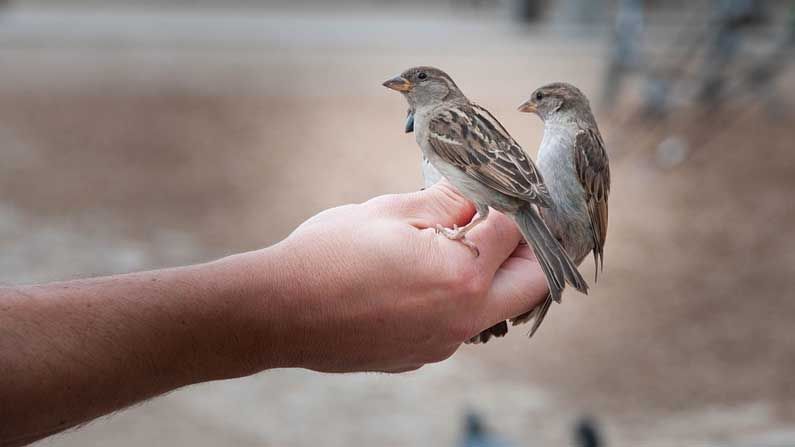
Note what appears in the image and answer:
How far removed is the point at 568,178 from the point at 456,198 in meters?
0.27

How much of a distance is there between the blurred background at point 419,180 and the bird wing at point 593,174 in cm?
487

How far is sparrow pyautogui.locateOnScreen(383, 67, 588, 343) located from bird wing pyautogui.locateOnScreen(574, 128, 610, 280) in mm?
118

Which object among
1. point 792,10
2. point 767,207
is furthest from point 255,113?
point 792,10

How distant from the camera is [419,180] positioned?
12219mm

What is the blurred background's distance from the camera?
832cm

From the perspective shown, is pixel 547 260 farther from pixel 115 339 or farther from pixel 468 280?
pixel 115 339

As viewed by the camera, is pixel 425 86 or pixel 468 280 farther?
pixel 425 86

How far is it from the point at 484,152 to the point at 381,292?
51cm

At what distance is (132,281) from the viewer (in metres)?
2.08

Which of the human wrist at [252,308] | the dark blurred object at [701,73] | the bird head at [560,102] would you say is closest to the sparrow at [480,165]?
the bird head at [560,102]

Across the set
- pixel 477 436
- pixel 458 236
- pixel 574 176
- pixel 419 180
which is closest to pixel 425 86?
pixel 574 176

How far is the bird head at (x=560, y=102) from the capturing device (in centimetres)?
254

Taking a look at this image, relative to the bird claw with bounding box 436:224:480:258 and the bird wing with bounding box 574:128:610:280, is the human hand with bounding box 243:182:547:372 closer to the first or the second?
the bird claw with bounding box 436:224:480:258

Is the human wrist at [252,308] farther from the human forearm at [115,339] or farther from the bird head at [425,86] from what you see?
the bird head at [425,86]
